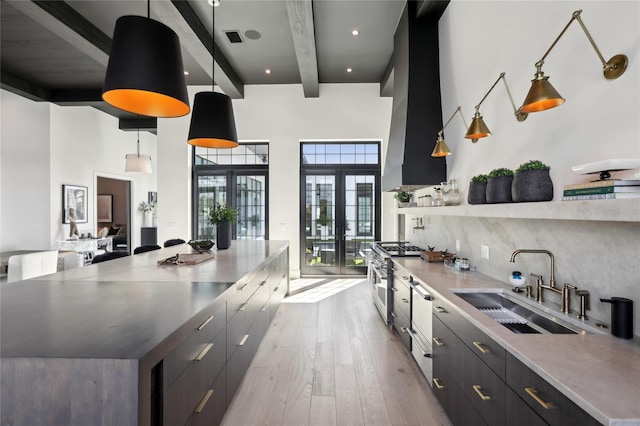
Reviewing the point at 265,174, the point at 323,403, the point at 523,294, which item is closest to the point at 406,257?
the point at 523,294

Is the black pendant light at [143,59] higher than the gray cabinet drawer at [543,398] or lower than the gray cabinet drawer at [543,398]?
higher

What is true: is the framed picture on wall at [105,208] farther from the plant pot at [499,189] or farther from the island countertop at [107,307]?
the plant pot at [499,189]

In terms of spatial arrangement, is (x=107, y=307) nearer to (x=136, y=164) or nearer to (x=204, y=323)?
(x=204, y=323)

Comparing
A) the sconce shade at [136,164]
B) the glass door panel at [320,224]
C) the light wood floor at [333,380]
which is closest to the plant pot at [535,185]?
the light wood floor at [333,380]

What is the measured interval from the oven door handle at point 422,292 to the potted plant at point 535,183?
939 millimetres

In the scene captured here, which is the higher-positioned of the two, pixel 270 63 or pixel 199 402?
pixel 270 63

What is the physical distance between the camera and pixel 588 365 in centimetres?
111

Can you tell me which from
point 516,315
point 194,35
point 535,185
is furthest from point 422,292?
point 194,35

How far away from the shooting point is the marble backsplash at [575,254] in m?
1.39

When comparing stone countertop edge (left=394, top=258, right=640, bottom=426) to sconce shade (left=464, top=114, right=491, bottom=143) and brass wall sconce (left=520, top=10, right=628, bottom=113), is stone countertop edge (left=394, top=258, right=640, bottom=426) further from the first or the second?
sconce shade (left=464, top=114, right=491, bottom=143)

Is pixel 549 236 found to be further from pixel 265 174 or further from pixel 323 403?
pixel 265 174

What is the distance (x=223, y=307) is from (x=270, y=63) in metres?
4.73

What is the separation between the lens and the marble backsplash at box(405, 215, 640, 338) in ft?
4.58

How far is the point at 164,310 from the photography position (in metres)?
1.51
